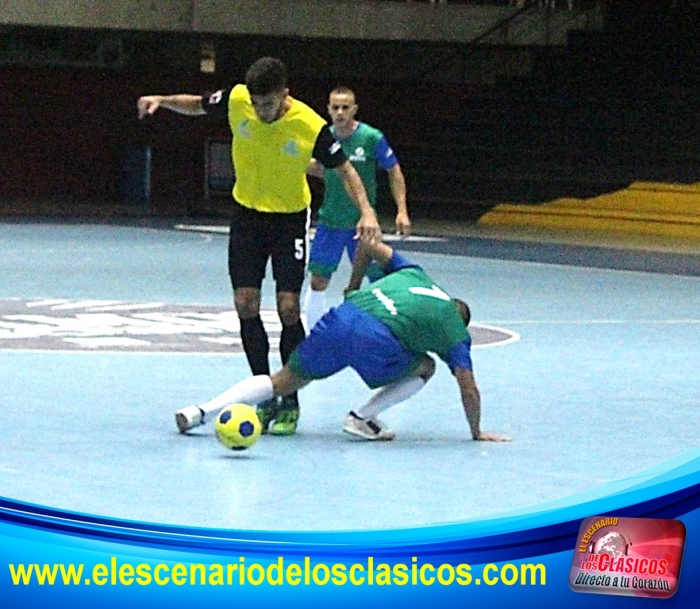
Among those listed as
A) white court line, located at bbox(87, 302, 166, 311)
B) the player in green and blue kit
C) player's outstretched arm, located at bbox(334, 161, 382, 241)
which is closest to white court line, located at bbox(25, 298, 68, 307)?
white court line, located at bbox(87, 302, 166, 311)

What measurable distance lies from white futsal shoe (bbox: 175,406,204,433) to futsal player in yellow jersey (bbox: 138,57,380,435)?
1.26ft

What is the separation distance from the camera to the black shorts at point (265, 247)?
9117 mm

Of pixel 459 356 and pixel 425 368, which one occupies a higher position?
pixel 459 356

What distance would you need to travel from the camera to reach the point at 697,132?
31.5m

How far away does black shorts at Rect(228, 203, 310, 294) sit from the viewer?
9117 millimetres

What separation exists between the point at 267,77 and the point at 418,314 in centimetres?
133

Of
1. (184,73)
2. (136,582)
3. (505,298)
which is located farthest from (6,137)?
(136,582)

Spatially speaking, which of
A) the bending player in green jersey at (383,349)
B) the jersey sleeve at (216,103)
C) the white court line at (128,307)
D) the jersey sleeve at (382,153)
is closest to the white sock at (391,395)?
the bending player in green jersey at (383,349)

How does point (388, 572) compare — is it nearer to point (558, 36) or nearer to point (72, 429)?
point (72, 429)

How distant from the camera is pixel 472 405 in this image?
8594 mm

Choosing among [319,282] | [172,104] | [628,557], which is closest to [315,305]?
[319,282]

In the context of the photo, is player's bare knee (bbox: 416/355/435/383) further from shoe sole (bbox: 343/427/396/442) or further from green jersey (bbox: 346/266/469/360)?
shoe sole (bbox: 343/427/396/442)

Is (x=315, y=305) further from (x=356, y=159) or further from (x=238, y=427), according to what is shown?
(x=238, y=427)

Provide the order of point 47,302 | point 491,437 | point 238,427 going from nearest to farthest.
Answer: point 238,427 < point 491,437 < point 47,302
